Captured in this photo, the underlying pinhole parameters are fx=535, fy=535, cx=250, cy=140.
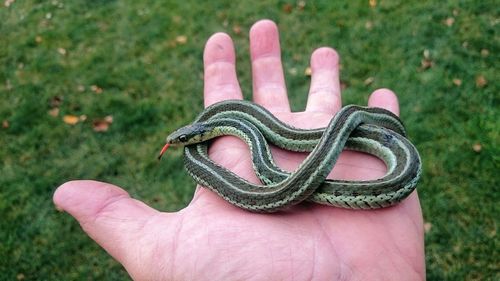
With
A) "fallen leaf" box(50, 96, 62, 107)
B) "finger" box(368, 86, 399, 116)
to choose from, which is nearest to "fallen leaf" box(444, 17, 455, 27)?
"finger" box(368, 86, 399, 116)

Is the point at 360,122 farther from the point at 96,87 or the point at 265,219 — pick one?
the point at 96,87

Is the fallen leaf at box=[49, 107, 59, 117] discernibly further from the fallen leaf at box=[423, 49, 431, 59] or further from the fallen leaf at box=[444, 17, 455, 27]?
the fallen leaf at box=[444, 17, 455, 27]

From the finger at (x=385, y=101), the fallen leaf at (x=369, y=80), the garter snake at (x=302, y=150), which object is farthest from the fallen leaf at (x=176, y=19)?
the finger at (x=385, y=101)

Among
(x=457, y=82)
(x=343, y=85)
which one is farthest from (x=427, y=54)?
(x=343, y=85)

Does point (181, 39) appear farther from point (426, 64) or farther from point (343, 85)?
point (426, 64)

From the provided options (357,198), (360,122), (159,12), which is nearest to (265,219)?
(357,198)
